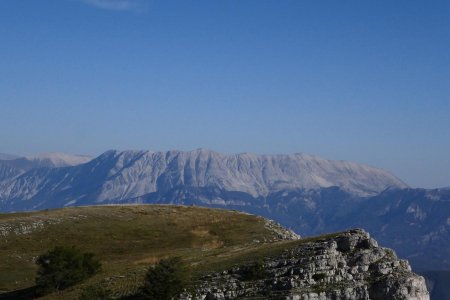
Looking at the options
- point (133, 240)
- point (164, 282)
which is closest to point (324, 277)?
point (164, 282)

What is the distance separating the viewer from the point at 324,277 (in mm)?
52188

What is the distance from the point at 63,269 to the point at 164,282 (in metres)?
17.8

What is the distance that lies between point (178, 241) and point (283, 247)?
2913cm

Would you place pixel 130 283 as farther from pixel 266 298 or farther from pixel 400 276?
pixel 400 276

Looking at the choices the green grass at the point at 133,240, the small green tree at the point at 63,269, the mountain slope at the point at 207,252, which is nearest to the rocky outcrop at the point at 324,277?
the mountain slope at the point at 207,252

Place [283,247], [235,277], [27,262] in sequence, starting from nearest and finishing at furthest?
[235,277]
[283,247]
[27,262]

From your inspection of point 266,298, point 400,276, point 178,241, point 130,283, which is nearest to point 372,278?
point 400,276

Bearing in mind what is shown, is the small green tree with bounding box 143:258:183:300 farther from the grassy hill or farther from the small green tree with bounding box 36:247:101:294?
the small green tree with bounding box 36:247:101:294

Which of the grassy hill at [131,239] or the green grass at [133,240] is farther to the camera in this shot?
the grassy hill at [131,239]

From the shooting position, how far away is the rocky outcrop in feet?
166

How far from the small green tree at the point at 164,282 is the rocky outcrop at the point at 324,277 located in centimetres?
169

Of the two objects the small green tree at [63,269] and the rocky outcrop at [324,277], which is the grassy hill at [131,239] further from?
the rocky outcrop at [324,277]

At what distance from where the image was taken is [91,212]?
102m

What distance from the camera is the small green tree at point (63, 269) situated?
2376 inches
